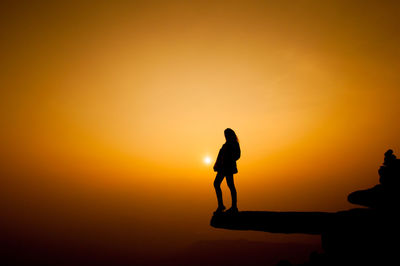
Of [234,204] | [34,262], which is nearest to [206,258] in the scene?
[34,262]

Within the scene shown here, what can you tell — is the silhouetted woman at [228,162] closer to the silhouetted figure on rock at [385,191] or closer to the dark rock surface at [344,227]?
the dark rock surface at [344,227]

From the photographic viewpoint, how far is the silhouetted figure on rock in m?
5.67

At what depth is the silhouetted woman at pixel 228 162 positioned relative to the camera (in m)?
6.75

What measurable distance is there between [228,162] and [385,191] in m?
4.90

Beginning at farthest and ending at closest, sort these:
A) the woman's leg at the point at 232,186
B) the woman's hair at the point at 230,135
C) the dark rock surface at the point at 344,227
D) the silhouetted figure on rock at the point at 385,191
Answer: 1. the woman's hair at the point at 230,135
2. the woman's leg at the point at 232,186
3. the silhouetted figure on rock at the point at 385,191
4. the dark rock surface at the point at 344,227

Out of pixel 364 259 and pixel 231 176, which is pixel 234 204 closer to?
pixel 231 176

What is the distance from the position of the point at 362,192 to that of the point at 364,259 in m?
2.60

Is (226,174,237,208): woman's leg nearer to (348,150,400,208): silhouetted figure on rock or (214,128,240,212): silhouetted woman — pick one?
(214,128,240,212): silhouetted woman

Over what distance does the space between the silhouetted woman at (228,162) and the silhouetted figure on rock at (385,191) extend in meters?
4.22

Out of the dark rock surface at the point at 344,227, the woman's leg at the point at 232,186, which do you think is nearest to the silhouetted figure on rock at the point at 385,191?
the dark rock surface at the point at 344,227

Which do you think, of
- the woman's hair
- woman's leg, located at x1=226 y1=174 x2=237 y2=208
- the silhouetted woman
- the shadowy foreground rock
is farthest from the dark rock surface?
the woman's hair

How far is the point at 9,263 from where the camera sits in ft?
527

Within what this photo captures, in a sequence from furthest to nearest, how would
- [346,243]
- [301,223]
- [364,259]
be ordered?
[301,223] < [346,243] < [364,259]

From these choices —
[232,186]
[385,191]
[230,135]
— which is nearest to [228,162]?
[232,186]
